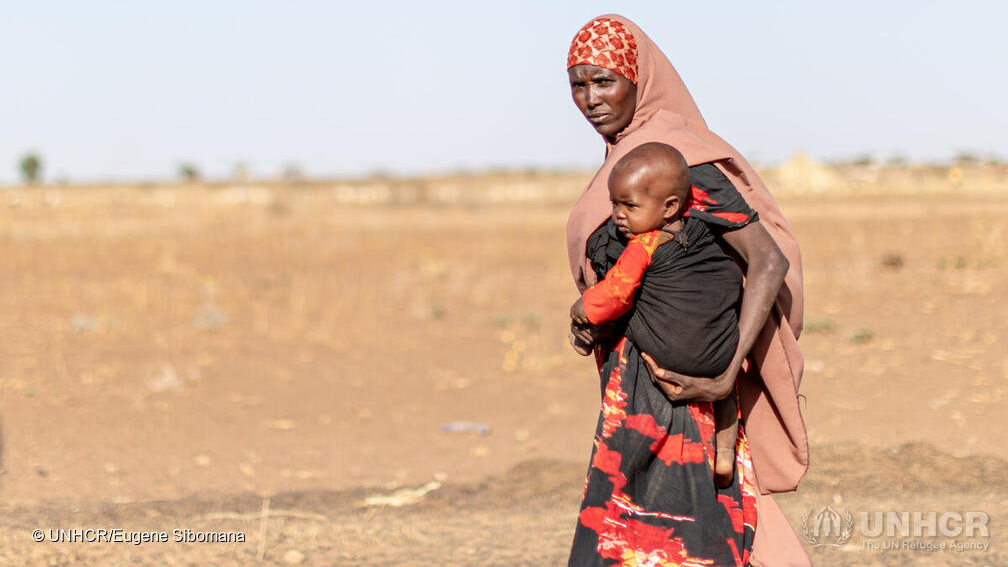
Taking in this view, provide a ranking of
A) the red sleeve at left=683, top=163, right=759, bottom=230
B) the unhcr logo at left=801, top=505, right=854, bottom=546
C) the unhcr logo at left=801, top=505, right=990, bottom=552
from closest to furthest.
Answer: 1. the red sleeve at left=683, top=163, right=759, bottom=230
2. the unhcr logo at left=801, top=505, right=990, bottom=552
3. the unhcr logo at left=801, top=505, right=854, bottom=546

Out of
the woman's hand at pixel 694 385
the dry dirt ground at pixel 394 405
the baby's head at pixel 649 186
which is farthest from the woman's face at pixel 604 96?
the dry dirt ground at pixel 394 405

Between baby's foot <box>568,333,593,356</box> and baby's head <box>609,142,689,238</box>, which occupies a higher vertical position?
baby's head <box>609,142,689,238</box>

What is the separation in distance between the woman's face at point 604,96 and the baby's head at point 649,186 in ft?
0.90

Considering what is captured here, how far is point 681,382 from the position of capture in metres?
2.65

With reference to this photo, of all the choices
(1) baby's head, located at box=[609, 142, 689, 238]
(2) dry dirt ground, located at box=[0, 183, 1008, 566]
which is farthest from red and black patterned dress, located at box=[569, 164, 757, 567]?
(2) dry dirt ground, located at box=[0, 183, 1008, 566]

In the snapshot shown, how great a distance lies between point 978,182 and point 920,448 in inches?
1206

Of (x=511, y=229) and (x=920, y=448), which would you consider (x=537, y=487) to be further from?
(x=511, y=229)

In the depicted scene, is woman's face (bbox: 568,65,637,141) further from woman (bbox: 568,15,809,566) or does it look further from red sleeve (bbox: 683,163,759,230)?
red sleeve (bbox: 683,163,759,230)

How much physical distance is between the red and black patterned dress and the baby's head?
10 cm

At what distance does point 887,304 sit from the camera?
11375 mm

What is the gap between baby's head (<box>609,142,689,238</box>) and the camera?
2.54m

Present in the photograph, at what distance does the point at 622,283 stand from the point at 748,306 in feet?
1.16

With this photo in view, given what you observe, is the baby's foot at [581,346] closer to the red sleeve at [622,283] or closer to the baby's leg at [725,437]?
the red sleeve at [622,283]

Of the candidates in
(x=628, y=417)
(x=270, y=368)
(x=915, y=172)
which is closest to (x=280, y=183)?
(x=915, y=172)
